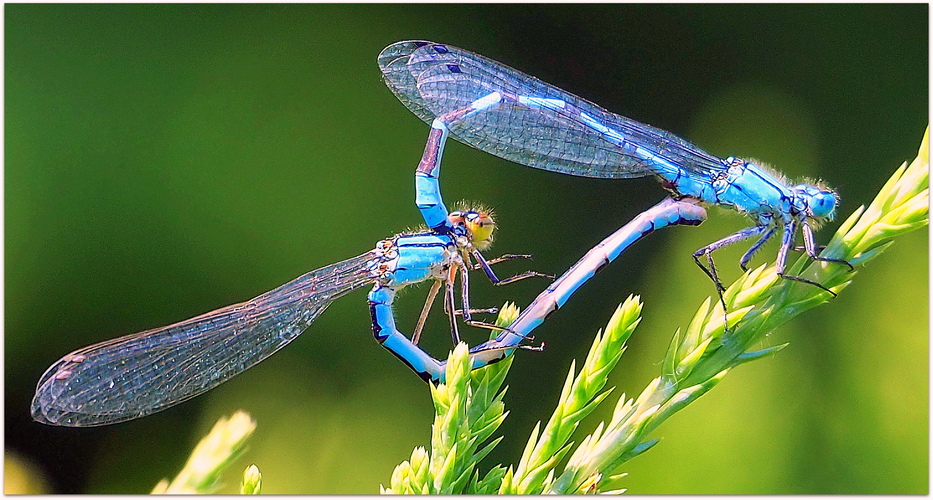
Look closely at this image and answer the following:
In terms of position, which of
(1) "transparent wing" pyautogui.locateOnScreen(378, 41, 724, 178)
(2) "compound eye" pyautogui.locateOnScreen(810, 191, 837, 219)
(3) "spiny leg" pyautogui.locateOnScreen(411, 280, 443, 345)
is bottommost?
(3) "spiny leg" pyautogui.locateOnScreen(411, 280, 443, 345)

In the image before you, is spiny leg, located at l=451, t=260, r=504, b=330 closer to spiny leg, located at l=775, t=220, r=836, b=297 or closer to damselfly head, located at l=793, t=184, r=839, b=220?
spiny leg, located at l=775, t=220, r=836, b=297

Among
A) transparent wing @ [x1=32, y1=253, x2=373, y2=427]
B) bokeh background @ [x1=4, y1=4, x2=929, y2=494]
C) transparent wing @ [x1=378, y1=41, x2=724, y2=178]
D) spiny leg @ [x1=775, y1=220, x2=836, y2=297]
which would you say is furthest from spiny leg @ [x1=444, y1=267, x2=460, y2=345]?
spiny leg @ [x1=775, y1=220, x2=836, y2=297]

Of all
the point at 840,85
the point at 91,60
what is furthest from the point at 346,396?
the point at 840,85

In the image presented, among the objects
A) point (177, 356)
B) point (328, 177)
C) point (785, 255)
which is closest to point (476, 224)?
point (785, 255)

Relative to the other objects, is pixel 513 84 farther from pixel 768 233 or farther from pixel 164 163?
pixel 164 163

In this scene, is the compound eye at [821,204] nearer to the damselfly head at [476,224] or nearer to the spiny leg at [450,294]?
the damselfly head at [476,224]
